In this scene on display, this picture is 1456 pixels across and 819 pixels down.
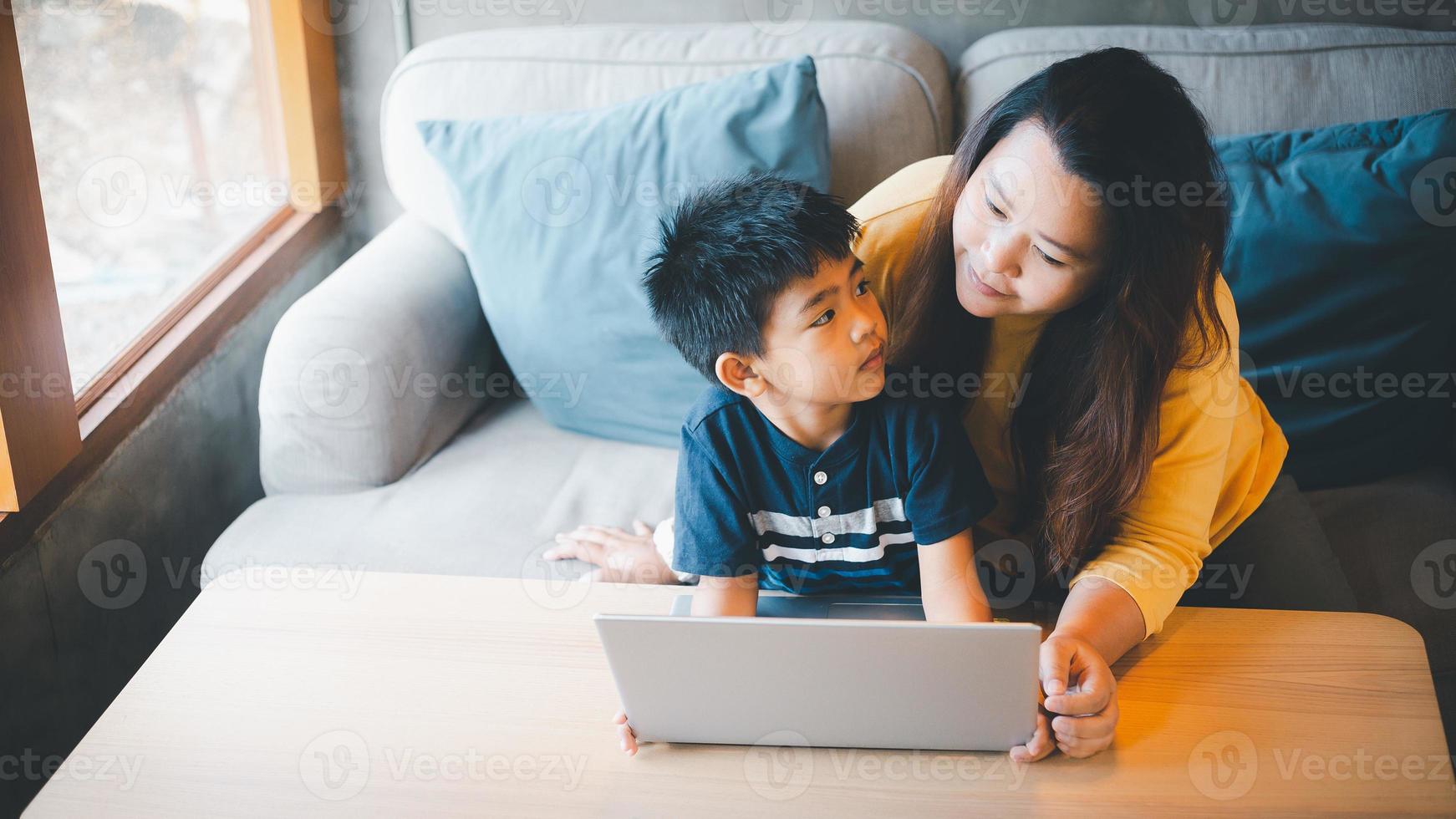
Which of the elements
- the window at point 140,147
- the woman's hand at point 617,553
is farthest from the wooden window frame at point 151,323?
the woman's hand at point 617,553

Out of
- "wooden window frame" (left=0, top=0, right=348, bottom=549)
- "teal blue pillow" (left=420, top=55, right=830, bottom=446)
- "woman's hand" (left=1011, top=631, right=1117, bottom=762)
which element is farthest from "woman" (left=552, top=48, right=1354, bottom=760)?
"wooden window frame" (left=0, top=0, right=348, bottom=549)

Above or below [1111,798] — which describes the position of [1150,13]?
above

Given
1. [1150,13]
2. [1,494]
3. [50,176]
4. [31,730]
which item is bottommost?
[31,730]

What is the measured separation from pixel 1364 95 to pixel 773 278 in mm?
1162

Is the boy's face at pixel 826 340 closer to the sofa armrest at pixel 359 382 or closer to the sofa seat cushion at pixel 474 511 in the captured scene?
the sofa seat cushion at pixel 474 511

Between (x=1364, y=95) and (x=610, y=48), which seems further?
(x=610, y=48)

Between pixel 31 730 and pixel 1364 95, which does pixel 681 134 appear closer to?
pixel 1364 95

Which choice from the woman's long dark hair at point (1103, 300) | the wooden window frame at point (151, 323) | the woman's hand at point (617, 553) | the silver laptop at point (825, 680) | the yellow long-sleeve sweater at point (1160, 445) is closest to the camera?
the silver laptop at point (825, 680)

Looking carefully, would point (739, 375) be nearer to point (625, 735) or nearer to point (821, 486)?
point (821, 486)

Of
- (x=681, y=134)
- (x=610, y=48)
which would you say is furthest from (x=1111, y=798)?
(x=610, y=48)

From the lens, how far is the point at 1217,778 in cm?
82

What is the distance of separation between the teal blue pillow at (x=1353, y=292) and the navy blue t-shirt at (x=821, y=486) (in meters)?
0.66

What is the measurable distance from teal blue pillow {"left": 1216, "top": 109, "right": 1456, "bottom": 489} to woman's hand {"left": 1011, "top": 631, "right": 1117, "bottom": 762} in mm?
770

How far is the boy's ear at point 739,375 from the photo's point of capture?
1012 millimetres
